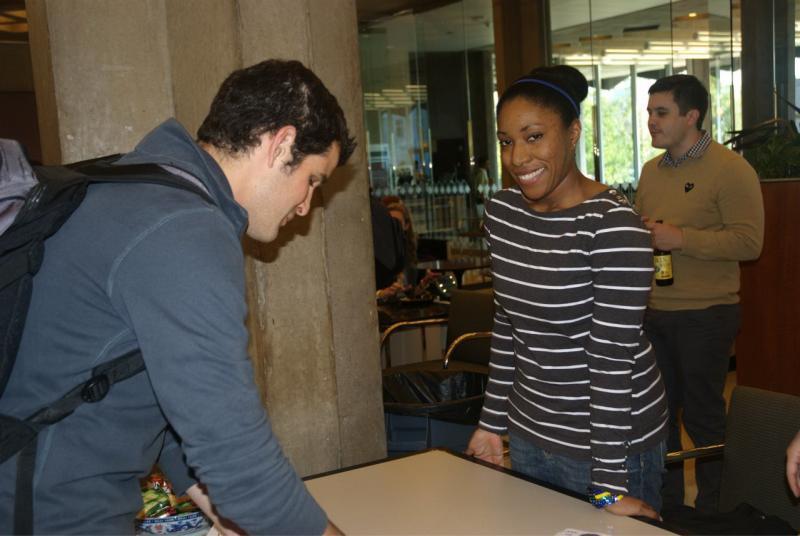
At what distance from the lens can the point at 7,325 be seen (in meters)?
1.11

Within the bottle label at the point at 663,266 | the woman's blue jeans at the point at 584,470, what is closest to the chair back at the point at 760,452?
the woman's blue jeans at the point at 584,470

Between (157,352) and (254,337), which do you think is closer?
(157,352)

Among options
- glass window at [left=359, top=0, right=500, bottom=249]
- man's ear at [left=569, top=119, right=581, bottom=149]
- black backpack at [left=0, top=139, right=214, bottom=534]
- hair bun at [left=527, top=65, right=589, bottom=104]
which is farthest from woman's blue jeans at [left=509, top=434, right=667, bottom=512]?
glass window at [left=359, top=0, right=500, bottom=249]

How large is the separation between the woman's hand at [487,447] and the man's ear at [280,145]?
1.11 meters

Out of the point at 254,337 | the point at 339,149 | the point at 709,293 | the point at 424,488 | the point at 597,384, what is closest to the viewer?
the point at 339,149

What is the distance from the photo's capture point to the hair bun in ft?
6.53

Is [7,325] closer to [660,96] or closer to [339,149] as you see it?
[339,149]

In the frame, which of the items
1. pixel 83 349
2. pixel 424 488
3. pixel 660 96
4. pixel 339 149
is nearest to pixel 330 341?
pixel 424 488

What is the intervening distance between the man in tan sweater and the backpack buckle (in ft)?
8.73

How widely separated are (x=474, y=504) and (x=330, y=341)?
2.91 ft

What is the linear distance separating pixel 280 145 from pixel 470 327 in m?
2.84

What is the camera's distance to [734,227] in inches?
136

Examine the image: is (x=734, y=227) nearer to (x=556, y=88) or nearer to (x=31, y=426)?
(x=556, y=88)

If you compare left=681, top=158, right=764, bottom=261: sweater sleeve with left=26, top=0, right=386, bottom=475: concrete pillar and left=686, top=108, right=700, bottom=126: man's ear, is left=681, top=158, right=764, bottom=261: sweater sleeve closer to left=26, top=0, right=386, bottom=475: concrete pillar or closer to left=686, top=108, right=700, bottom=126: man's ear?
left=686, top=108, right=700, bottom=126: man's ear
